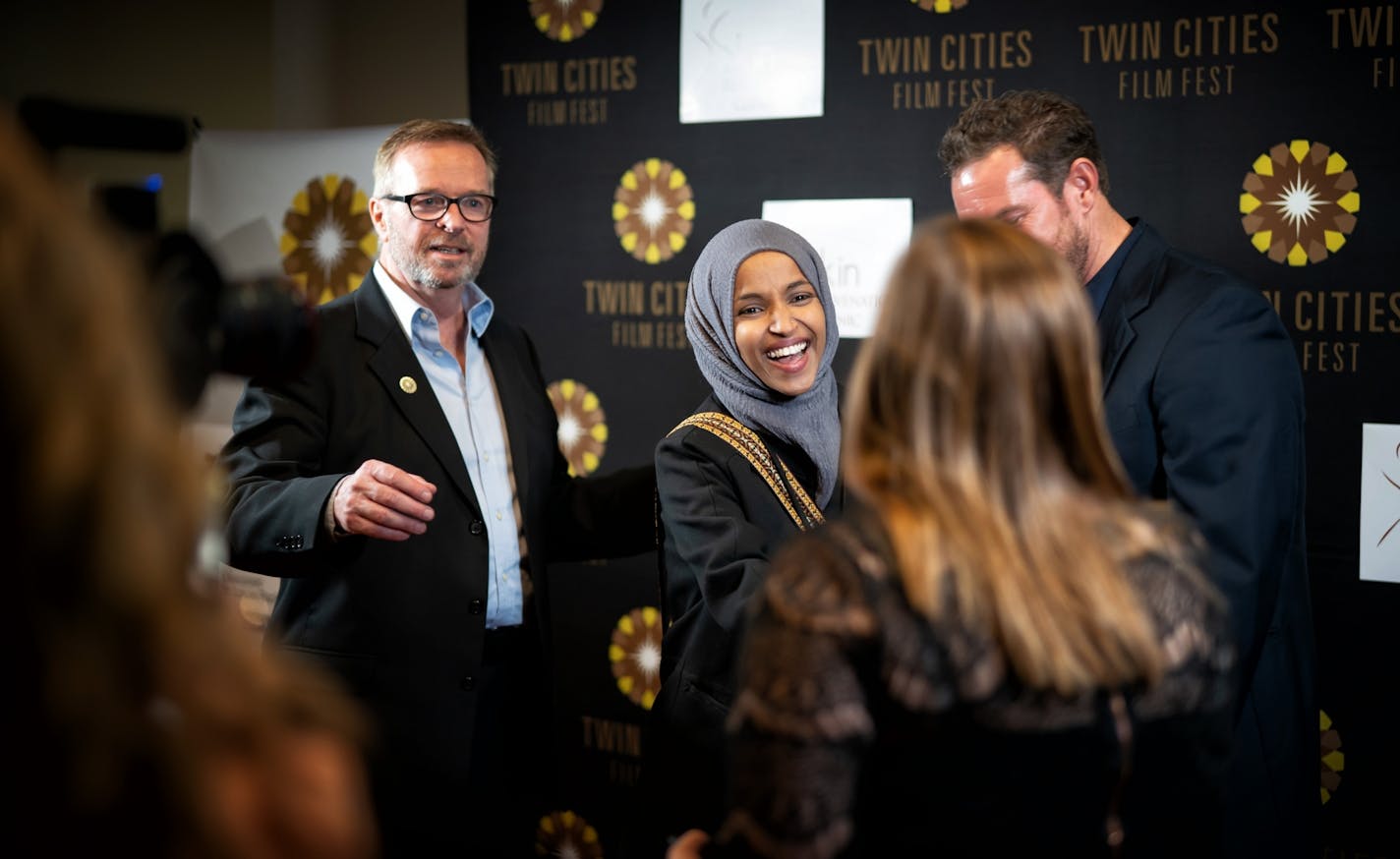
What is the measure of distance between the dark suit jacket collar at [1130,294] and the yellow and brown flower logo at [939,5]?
0.84 m

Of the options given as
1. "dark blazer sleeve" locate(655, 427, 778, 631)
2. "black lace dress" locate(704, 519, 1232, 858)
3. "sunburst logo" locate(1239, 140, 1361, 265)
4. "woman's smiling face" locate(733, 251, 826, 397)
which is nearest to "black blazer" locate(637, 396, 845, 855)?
"dark blazer sleeve" locate(655, 427, 778, 631)

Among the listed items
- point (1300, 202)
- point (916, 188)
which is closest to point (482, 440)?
point (916, 188)

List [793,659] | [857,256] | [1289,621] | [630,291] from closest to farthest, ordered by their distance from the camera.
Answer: [793,659], [1289,621], [857,256], [630,291]

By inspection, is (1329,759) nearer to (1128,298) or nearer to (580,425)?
(1128,298)

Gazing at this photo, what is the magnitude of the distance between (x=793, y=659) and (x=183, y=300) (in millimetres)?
707

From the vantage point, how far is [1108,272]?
7.52 ft

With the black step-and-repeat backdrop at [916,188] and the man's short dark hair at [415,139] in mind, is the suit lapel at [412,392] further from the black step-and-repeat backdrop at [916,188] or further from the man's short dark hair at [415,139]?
the black step-and-repeat backdrop at [916,188]

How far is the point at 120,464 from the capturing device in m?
0.67

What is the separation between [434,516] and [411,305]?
1.69 feet

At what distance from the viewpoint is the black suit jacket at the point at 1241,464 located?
1.94m

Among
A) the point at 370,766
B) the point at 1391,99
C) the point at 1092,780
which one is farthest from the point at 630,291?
the point at 1092,780

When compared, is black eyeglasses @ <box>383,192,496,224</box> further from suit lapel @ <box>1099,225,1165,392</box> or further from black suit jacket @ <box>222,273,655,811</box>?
suit lapel @ <box>1099,225,1165,392</box>

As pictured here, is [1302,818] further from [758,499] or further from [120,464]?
[120,464]

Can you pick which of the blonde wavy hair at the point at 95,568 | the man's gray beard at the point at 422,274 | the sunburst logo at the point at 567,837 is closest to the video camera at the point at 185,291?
the blonde wavy hair at the point at 95,568
